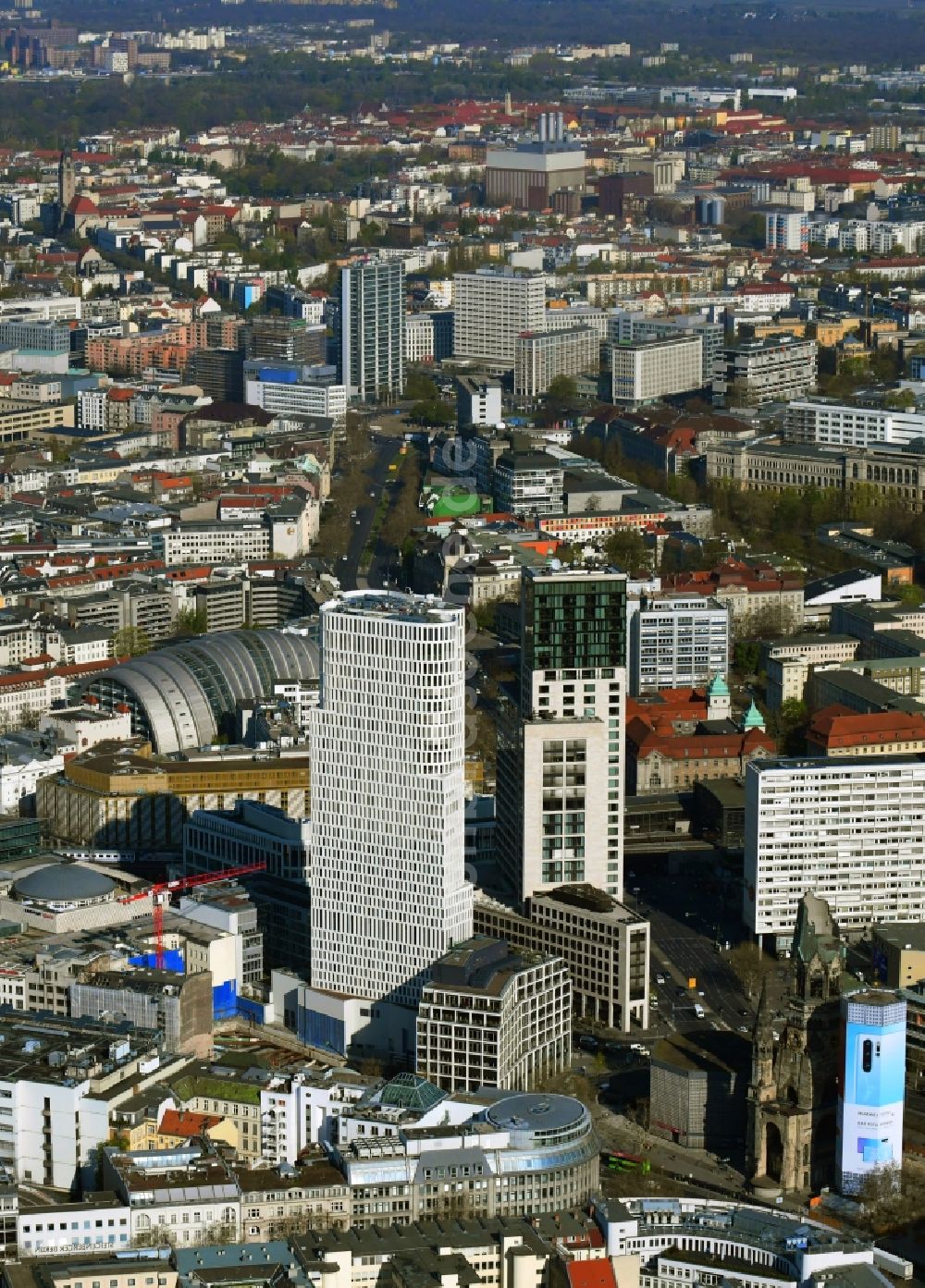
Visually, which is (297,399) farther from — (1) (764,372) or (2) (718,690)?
(2) (718,690)

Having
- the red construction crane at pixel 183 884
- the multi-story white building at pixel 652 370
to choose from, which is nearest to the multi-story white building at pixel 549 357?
the multi-story white building at pixel 652 370

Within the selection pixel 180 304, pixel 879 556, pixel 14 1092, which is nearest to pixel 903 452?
pixel 879 556

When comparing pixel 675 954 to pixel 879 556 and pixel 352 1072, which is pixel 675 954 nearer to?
pixel 352 1072

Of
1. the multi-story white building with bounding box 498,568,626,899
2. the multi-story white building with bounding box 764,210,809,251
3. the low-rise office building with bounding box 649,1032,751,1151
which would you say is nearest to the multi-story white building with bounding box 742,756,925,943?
the multi-story white building with bounding box 498,568,626,899

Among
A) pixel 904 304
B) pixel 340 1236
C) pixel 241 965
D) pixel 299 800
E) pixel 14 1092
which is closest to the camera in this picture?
pixel 340 1236

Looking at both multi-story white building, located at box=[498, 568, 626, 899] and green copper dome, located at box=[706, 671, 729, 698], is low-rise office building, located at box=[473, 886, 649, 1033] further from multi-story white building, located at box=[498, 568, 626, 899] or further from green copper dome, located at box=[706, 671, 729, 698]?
green copper dome, located at box=[706, 671, 729, 698]
